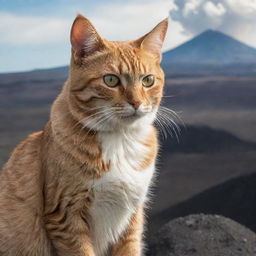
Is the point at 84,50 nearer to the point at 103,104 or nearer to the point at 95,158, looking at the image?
the point at 103,104

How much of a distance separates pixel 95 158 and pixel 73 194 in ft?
0.80

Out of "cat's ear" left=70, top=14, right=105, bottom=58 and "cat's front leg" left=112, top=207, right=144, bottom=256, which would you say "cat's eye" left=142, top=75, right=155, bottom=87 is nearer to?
"cat's ear" left=70, top=14, right=105, bottom=58

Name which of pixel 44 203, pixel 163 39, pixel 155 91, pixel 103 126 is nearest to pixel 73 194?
pixel 44 203

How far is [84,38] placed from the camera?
297 centimetres

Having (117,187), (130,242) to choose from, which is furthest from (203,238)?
(117,187)

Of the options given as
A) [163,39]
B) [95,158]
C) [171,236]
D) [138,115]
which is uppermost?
[163,39]

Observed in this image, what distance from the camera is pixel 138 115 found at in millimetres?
2941

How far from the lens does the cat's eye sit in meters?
3.04

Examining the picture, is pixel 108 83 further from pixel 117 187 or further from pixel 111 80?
pixel 117 187

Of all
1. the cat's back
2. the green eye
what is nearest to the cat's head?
the green eye

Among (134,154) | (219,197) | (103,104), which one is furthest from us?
(219,197)

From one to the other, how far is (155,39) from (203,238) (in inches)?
134

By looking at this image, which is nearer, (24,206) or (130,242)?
(24,206)

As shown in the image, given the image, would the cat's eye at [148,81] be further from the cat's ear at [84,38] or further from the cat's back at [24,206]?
the cat's back at [24,206]
